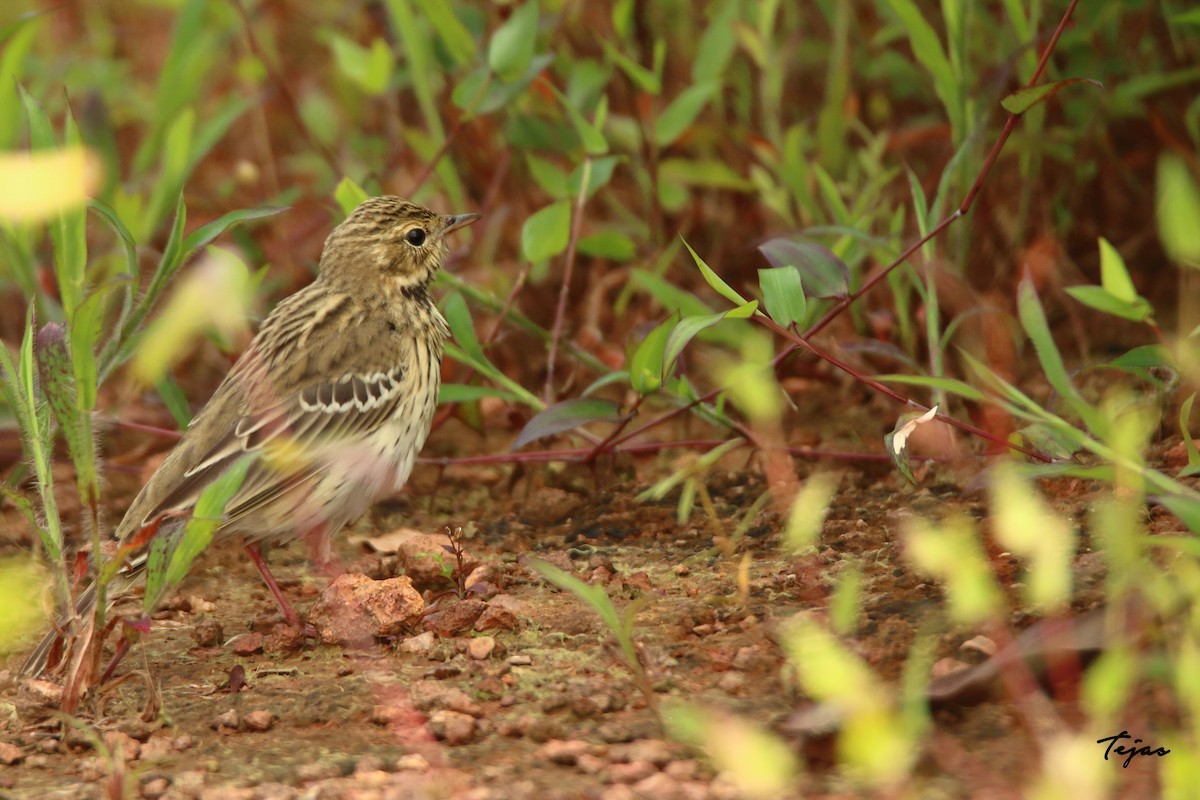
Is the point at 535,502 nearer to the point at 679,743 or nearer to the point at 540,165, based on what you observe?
the point at 540,165

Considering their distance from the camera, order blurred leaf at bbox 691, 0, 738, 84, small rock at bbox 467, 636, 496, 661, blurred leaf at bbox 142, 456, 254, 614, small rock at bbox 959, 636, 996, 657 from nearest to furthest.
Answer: small rock at bbox 959, 636, 996, 657 < blurred leaf at bbox 142, 456, 254, 614 < small rock at bbox 467, 636, 496, 661 < blurred leaf at bbox 691, 0, 738, 84

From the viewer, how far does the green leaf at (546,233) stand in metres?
4.52

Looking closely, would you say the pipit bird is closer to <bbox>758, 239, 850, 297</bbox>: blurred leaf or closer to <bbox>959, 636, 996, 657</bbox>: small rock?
<bbox>758, 239, 850, 297</bbox>: blurred leaf

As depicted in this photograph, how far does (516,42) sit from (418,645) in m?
2.35

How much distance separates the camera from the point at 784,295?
10.5 ft

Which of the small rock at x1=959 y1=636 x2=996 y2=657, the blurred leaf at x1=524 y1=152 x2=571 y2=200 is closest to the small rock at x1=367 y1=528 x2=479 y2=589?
the small rock at x1=959 y1=636 x2=996 y2=657

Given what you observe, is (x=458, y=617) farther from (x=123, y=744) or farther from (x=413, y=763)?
(x=123, y=744)

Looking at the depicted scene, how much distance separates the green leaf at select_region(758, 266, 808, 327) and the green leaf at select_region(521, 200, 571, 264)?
1.43m

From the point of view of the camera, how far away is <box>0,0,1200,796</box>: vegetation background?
298 cm

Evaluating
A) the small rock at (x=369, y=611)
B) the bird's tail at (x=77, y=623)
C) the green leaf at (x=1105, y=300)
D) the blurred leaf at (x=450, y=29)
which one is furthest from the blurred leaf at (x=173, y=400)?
the green leaf at (x=1105, y=300)

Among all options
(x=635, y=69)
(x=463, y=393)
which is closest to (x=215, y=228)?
(x=463, y=393)

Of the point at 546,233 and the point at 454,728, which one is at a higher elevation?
the point at 546,233

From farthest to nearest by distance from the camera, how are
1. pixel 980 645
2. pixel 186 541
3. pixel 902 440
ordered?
pixel 902 440 < pixel 186 541 < pixel 980 645

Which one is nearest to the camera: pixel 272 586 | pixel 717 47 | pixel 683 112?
pixel 272 586
